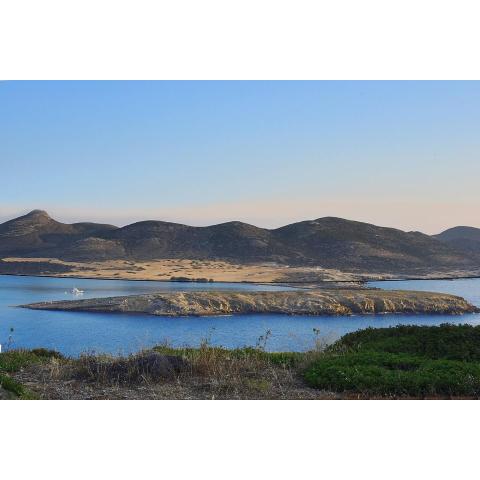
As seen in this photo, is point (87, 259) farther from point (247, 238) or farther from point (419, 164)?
point (419, 164)

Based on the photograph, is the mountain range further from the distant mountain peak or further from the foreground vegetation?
the foreground vegetation

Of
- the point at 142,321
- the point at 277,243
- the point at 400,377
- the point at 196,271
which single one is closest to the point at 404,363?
the point at 400,377

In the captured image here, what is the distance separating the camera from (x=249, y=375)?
33.2 ft

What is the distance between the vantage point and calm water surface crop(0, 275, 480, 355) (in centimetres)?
1544

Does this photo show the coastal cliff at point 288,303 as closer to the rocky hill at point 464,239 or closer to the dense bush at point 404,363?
the rocky hill at point 464,239

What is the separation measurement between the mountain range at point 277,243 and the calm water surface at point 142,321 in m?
0.77

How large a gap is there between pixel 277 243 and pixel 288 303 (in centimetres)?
178

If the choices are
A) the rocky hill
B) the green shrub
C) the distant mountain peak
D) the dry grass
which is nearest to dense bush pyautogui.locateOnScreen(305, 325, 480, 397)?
the green shrub

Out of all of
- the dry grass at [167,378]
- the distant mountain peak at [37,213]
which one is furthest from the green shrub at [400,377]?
the distant mountain peak at [37,213]

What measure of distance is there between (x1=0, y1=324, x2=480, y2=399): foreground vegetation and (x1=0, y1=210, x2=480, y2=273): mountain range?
247 inches

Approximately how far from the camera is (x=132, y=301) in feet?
60.3

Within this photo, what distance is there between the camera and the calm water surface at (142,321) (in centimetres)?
1544
